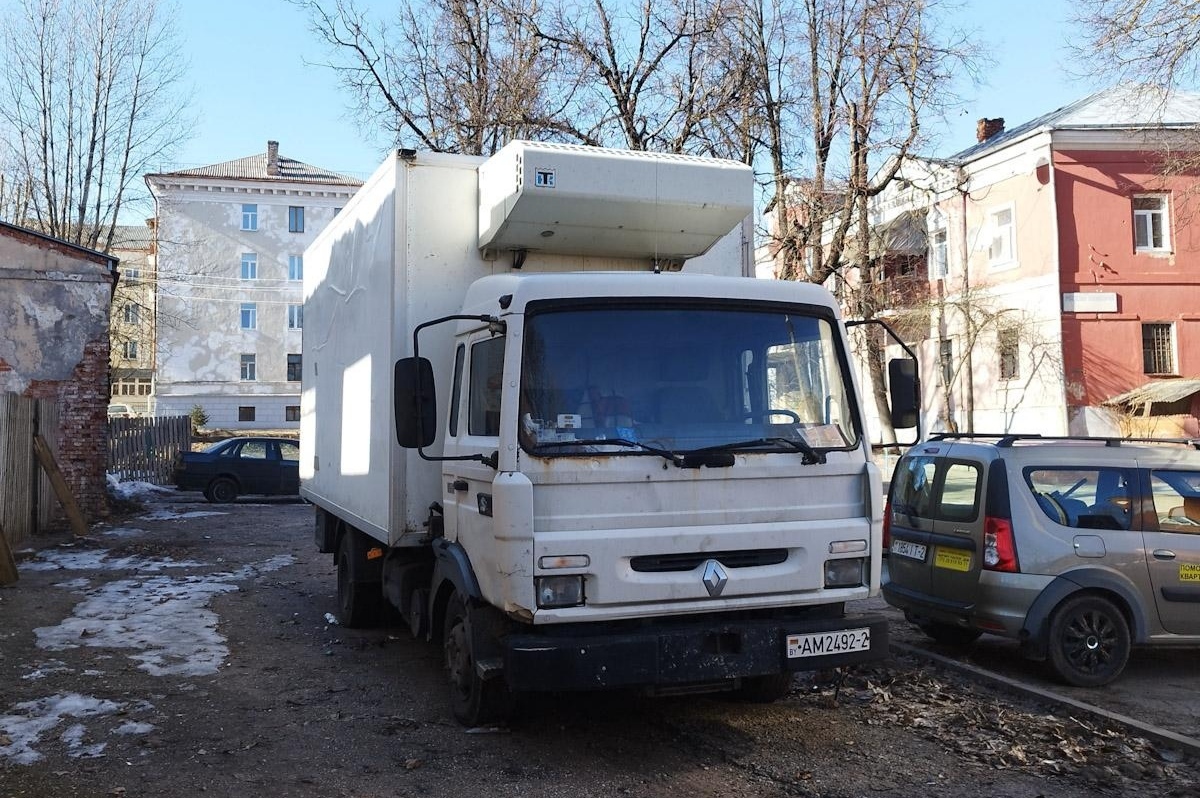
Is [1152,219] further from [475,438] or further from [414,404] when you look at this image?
[414,404]

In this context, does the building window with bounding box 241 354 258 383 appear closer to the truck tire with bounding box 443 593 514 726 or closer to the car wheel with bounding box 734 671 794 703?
the truck tire with bounding box 443 593 514 726

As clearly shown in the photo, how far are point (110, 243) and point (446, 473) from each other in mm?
28654

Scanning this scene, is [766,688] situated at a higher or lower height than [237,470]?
lower

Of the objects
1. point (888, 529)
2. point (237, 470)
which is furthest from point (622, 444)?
point (237, 470)

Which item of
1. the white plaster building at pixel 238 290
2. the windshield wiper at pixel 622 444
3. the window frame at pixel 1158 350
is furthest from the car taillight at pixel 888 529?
the white plaster building at pixel 238 290

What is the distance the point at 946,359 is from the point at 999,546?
2683cm

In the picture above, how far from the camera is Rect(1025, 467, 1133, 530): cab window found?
6949 mm

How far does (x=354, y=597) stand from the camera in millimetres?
8555

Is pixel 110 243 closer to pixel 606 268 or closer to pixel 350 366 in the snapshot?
pixel 350 366

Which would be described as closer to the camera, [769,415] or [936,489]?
[769,415]

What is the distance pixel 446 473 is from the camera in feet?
19.8

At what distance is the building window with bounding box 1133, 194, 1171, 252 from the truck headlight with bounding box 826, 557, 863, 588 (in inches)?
1059

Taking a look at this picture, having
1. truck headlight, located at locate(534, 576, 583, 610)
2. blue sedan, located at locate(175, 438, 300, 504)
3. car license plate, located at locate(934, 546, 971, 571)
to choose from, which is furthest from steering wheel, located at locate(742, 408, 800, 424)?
blue sedan, located at locate(175, 438, 300, 504)

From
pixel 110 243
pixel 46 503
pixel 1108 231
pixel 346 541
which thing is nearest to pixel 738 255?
pixel 346 541
